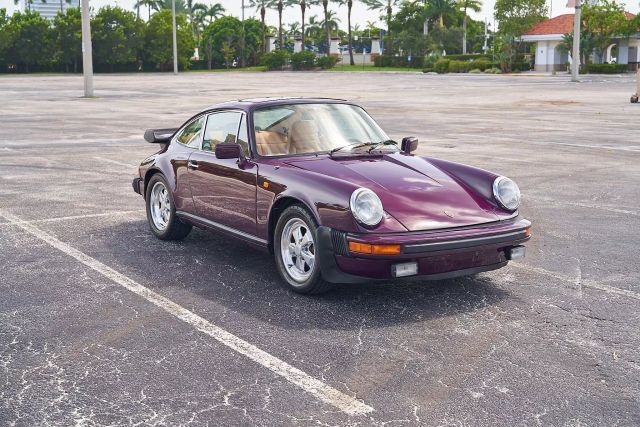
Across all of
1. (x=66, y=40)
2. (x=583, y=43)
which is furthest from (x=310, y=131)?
(x=66, y=40)

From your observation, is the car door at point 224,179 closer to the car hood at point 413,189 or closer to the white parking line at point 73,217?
the car hood at point 413,189

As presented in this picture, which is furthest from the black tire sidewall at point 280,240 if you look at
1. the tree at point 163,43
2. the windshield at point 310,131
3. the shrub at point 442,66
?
the tree at point 163,43

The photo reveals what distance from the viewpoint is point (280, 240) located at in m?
6.33

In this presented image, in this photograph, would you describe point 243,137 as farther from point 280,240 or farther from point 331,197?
point 331,197

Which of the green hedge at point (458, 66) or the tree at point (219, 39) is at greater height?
the tree at point (219, 39)

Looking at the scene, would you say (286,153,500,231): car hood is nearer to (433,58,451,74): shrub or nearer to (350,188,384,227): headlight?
(350,188,384,227): headlight

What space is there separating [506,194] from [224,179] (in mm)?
2271

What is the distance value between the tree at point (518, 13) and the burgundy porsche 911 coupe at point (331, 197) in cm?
8874

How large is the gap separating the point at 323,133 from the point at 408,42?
321 feet

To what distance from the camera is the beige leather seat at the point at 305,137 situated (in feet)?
22.2

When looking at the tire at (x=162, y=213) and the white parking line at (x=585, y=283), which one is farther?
the tire at (x=162, y=213)

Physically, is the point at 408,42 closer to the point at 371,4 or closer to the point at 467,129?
the point at 371,4

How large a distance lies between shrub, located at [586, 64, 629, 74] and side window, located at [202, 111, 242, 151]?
70.8 meters

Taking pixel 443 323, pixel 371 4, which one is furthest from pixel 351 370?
pixel 371 4
